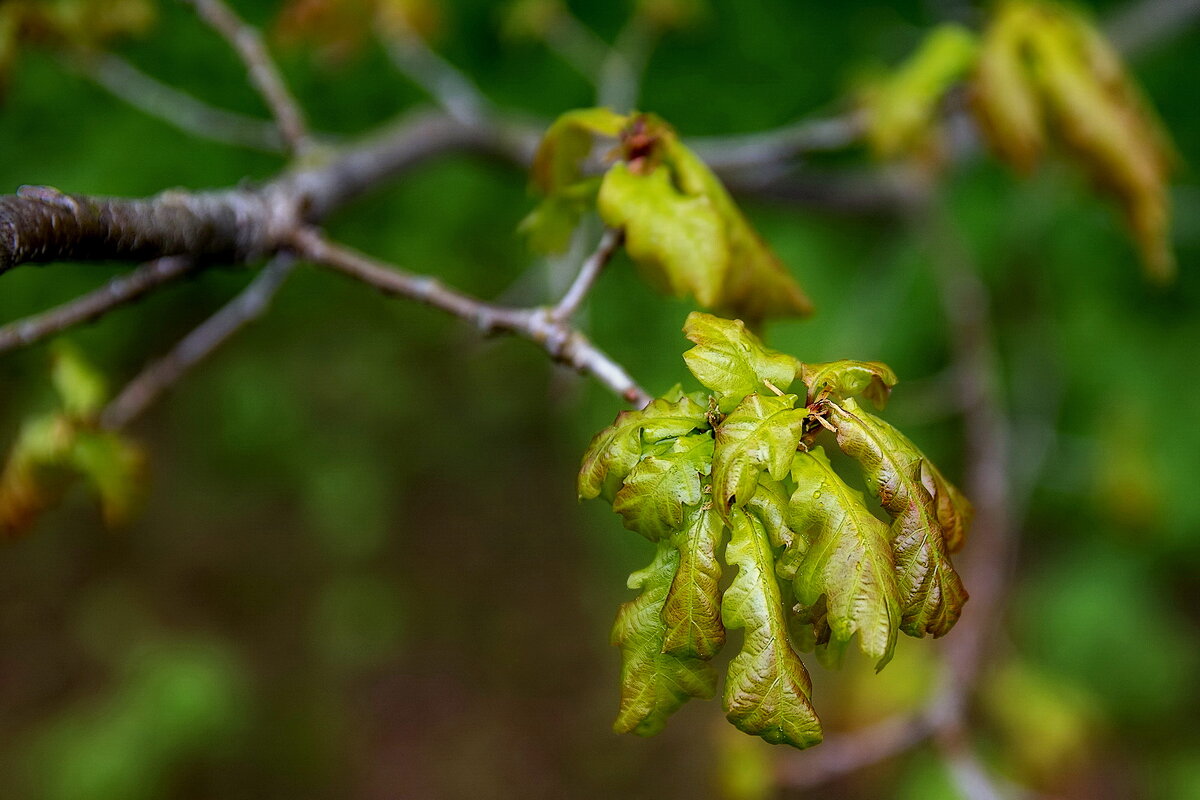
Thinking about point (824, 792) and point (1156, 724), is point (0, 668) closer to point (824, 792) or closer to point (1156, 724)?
point (824, 792)

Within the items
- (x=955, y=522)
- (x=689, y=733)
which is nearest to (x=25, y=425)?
(x=955, y=522)

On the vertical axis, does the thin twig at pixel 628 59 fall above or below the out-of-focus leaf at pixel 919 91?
above

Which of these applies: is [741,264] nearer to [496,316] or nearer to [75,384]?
[496,316]

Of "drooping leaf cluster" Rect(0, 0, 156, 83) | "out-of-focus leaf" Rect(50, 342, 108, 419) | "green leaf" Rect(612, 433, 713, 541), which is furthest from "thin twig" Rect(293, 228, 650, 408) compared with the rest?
"drooping leaf cluster" Rect(0, 0, 156, 83)

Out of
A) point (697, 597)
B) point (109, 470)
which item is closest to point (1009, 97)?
point (697, 597)

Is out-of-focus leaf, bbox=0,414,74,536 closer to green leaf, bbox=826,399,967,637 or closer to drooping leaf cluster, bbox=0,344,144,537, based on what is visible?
drooping leaf cluster, bbox=0,344,144,537

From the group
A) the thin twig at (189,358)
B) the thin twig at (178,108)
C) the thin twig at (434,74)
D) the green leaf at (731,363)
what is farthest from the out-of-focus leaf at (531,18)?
the green leaf at (731,363)

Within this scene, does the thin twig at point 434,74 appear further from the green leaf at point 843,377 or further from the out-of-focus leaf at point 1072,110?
the green leaf at point 843,377
